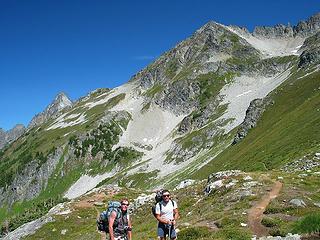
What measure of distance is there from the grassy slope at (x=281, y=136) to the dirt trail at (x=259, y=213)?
34.3m

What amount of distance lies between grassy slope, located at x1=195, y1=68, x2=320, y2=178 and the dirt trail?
34335mm

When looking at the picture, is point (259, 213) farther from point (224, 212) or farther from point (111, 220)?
point (111, 220)

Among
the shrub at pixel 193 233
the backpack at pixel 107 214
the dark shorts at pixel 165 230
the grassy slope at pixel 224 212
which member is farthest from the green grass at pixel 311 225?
the backpack at pixel 107 214

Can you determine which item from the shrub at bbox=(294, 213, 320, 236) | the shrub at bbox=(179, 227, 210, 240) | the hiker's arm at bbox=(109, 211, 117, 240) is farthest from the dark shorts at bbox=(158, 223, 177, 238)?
the shrub at bbox=(294, 213, 320, 236)

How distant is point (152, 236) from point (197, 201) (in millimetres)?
12979

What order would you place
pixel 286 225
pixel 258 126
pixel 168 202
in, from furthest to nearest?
pixel 258 126 < pixel 286 225 < pixel 168 202

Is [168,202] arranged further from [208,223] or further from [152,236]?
[152,236]

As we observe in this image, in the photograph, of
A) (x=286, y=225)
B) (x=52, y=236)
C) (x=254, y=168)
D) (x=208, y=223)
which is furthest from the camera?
(x=254, y=168)

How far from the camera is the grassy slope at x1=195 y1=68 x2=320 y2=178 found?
79875mm

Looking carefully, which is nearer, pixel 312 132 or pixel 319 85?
pixel 312 132

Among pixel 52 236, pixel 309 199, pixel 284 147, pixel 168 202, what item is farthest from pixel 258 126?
pixel 168 202

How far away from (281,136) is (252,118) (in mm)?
44513

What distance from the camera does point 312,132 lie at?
85.4 meters

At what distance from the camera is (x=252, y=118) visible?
14412 centimetres
